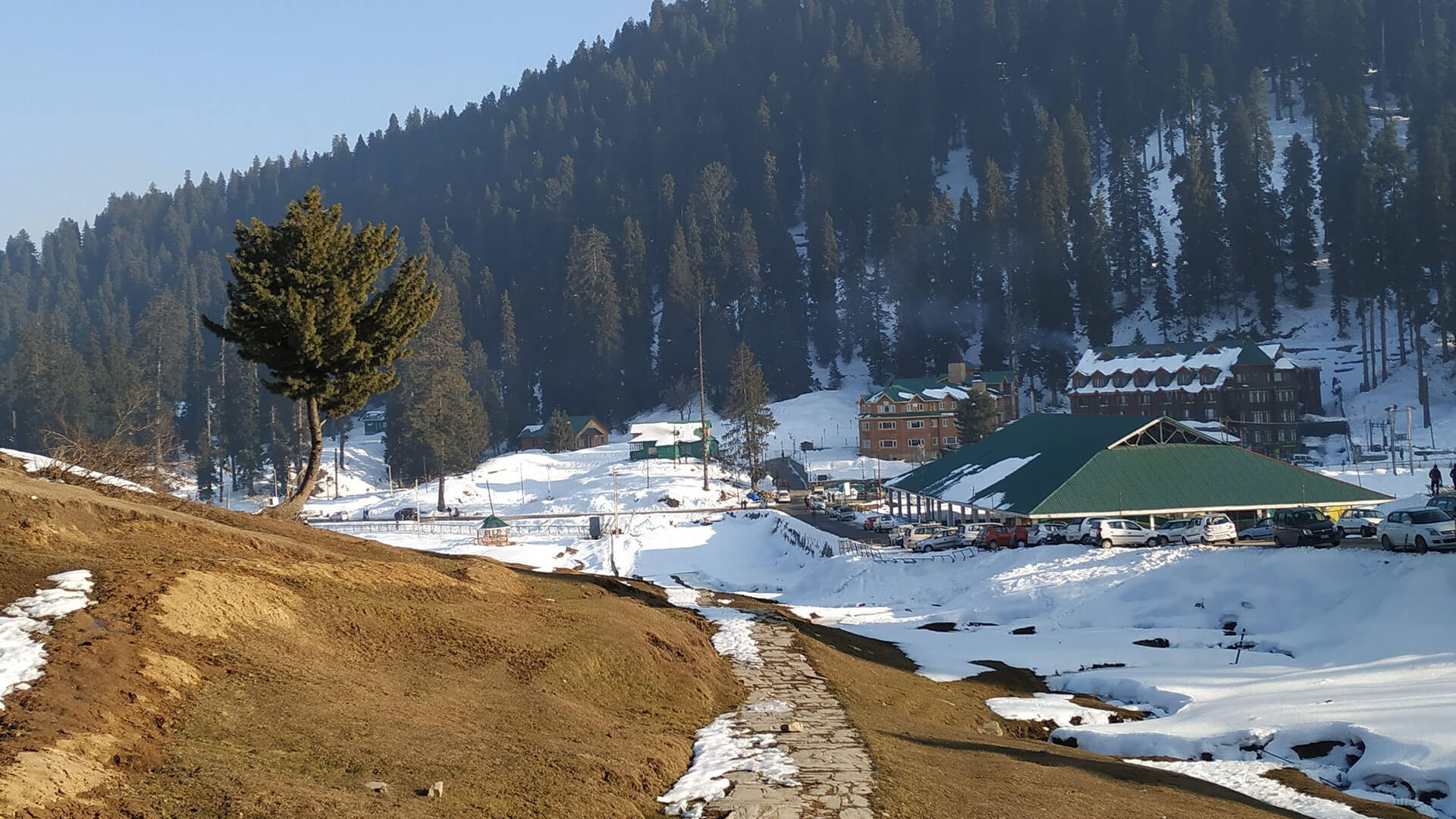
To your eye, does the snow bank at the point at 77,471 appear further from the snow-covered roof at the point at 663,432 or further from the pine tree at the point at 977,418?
the snow-covered roof at the point at 663,432

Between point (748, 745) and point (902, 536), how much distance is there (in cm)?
3909

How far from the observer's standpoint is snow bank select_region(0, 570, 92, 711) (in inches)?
383

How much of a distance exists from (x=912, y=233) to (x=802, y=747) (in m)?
134

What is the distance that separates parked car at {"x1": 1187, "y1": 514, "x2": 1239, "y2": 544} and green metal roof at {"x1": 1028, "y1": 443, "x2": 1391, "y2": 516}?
400 centimetres

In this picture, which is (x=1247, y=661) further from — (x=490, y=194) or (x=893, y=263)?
(x=490, y=194)

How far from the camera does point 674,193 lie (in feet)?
565

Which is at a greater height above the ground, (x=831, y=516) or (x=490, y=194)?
(x=490, y=194)

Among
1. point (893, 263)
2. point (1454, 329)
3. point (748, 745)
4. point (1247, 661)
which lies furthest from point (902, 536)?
point (893, 263)

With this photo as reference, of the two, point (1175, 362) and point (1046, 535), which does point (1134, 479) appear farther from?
point (1175, 362)

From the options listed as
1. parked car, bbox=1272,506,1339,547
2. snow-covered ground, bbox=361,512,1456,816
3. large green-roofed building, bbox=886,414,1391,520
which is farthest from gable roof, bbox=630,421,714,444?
parked car, bbox=1272,506,1339,547

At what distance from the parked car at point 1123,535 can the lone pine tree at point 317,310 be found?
1035 inches

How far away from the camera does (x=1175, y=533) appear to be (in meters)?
40.0

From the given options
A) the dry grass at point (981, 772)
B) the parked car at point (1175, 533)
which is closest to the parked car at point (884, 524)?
the parked car at point (1175, 533)

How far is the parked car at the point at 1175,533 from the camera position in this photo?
39.8 m
